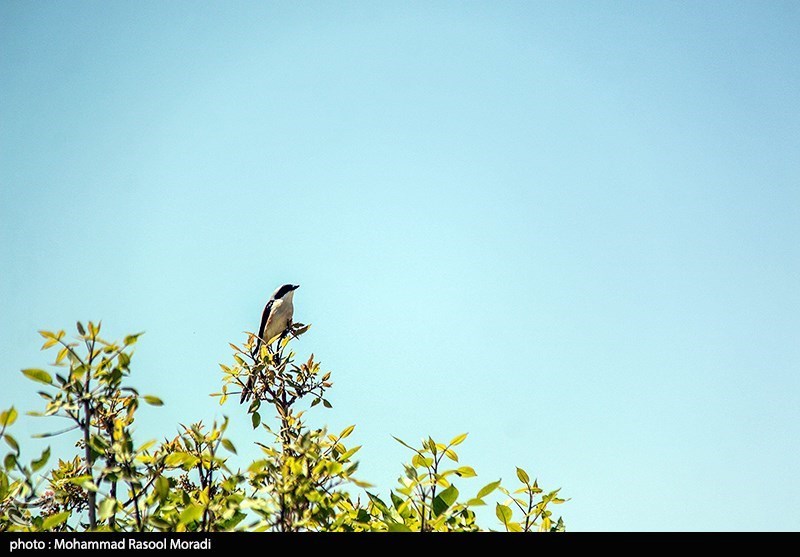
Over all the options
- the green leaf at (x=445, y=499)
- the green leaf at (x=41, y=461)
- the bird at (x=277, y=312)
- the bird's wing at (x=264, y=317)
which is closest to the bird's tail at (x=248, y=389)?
the green leaf at (x=41, y=461)

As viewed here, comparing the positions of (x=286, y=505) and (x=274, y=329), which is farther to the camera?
(x=274, y=329)

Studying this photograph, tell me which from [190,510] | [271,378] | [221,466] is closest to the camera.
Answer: [190,510]

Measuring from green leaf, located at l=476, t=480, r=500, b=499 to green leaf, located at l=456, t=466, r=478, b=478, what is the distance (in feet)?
0.65

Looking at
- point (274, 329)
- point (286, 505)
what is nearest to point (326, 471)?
point (286, 505)

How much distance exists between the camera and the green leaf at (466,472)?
266 cm

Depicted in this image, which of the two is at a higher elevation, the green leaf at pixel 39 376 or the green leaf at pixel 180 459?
the green leaf at pixel 39 376

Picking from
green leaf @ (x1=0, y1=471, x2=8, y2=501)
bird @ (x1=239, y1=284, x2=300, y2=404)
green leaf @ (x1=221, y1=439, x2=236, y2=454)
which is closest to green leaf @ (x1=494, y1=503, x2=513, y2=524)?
green leaf @ (x1=221, y1=439, x2=236, y2=454)

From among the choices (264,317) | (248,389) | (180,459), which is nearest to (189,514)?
(180,459)

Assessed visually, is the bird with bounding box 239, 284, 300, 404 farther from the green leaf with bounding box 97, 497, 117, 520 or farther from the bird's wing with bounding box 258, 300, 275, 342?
the green leaf with bounding box 97, 497, 117, 520

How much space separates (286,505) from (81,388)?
3.09ft

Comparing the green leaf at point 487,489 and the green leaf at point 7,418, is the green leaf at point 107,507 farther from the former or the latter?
the green leaf at point 487,489

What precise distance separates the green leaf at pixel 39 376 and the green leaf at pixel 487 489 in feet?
5.88
